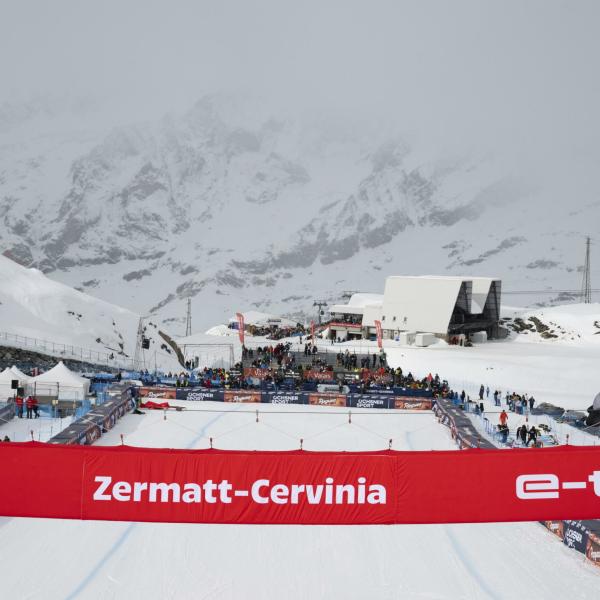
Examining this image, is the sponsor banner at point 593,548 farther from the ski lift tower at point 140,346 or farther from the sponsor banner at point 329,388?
the ski lift tower at point 140,346

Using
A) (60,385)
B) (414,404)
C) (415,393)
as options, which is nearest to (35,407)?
(60,385)

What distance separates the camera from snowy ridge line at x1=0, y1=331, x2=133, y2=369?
40.2 m

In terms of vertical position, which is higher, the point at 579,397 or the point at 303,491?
the point at 303,491

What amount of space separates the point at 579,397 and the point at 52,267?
177304 millimetres

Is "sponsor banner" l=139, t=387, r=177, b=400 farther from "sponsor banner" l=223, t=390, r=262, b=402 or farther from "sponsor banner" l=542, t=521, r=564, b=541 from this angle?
"sponsor banner" l=542, t=521, r=564, b=541

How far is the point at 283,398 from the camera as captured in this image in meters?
33.8

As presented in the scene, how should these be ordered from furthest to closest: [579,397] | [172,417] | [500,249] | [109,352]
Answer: [500,249], [109,352], [579,397], [172,417]

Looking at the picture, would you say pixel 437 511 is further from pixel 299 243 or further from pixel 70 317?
pixel 299 243

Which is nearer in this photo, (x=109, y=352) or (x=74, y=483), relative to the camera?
(x=74, y=483)

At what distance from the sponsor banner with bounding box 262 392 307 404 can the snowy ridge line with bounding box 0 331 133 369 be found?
46.7 ft

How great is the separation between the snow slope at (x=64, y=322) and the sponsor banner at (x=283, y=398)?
14.7 meters

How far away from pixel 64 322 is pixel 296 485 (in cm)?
4054

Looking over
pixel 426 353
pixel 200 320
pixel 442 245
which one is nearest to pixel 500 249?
pixel 442 245

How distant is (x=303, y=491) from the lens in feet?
25.9
